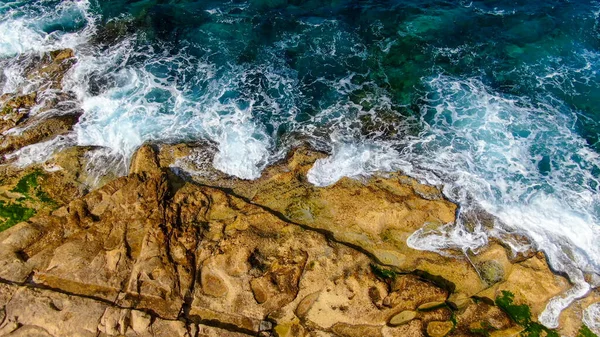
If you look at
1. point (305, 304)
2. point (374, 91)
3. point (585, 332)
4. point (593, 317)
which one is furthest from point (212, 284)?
point (374, 91)

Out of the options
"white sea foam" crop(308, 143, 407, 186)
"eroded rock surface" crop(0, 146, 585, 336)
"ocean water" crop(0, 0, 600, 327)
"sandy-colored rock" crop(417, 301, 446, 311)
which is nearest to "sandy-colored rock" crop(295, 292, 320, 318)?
"eroded rock surface" crop(0, 146, 585, 336)

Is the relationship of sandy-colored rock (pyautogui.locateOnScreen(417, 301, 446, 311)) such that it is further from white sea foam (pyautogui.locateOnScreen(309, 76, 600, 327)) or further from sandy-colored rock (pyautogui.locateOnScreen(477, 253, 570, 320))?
white sea foam (pyautogui.locateOnScreen(309, 76, 600, 327))

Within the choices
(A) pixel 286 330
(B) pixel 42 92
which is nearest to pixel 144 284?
(A) pixel 286 330

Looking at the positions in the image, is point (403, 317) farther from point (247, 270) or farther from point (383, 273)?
point (247, 270)

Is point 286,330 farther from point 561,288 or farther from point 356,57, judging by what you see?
point 356,57

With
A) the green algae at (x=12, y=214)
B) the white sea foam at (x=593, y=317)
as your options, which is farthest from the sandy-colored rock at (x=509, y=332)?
the green algae at (x=12, y=214)

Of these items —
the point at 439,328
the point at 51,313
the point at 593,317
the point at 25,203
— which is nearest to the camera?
the point at 51,313
